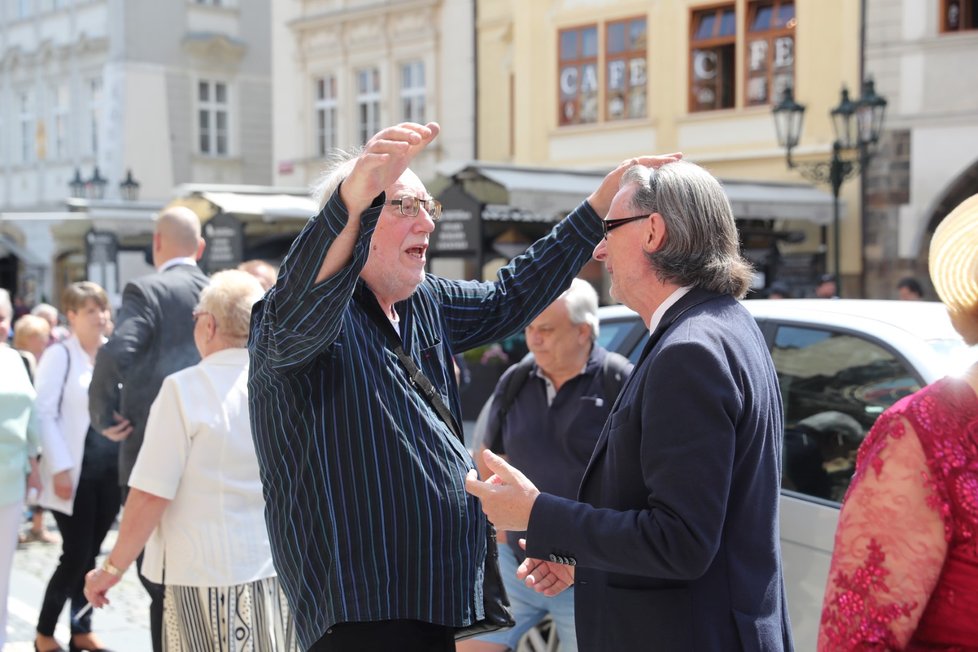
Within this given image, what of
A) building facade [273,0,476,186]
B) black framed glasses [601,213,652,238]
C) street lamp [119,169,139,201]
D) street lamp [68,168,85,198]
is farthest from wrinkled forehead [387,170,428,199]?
street lamp [68,168,85,198]

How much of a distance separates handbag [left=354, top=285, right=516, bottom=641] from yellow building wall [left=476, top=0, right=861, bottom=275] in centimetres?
1529

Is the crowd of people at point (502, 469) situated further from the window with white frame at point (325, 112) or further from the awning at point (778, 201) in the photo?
the window with white frame at point (325, 112)

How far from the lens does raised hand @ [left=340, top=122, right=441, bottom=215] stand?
2.23 metres

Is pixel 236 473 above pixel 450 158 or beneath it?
beneath


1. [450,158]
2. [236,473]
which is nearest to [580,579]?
[236,473]

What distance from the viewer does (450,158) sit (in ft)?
73.8

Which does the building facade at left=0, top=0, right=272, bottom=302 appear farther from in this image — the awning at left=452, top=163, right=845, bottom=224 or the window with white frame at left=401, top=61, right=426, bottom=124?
the awning at left=452, top=163, right=845, bottom=224

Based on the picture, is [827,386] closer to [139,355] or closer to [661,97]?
[139,355]

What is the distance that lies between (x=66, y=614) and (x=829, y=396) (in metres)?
4.88

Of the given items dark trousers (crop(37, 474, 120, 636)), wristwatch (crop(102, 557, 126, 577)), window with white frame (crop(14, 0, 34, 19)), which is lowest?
dark trousers (crop(37, 474, 120, 636))

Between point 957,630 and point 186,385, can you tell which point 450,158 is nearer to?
point 186,385

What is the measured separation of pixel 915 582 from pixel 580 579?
2.55ft

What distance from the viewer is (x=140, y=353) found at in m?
5.30

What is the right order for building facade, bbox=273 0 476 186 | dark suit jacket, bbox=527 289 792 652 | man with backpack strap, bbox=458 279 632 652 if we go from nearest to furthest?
dark suit jacket, bbox=527 289 792 652, man with backpack strap, bbox=458 279 632 652, building facade, bbox=273 0 476 186
